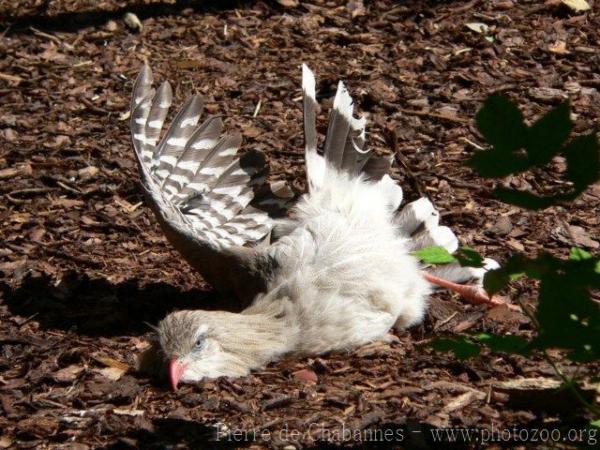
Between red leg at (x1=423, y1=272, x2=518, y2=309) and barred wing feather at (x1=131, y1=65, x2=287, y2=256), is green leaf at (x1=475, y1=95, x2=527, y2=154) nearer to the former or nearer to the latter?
red leg at (x1=423, y1=272, x2=518, y2=309)

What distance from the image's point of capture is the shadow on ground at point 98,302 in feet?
16.2

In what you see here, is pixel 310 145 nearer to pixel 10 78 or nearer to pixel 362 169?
pixel 362 169

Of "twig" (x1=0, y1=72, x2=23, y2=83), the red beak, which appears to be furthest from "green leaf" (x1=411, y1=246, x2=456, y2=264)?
"twig" (x1=0, y1=72, x2=23, y2=83)

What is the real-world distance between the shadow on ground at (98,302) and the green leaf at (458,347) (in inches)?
92.4

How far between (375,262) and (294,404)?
108cm

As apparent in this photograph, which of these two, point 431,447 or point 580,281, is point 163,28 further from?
point 580,281

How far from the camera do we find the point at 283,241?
16.2 feet

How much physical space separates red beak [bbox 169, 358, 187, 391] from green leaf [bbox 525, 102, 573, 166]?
229 cm

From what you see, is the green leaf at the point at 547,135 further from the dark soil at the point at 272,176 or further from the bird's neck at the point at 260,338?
the bird's neck at the point at 260,338

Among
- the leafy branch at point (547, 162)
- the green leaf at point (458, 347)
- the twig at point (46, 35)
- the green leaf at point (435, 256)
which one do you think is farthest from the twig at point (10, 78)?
the leafy branch at point (547, 162)

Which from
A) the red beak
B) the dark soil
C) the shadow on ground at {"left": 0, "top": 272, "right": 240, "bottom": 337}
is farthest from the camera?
the shadow on ground at {"left": 0, "top": 272, "right": 240, "bottom": 337}

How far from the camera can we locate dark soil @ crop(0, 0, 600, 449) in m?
3.93

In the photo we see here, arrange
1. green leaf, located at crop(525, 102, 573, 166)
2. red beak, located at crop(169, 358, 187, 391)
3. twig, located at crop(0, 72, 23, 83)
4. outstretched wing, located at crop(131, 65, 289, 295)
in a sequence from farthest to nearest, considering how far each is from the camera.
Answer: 1. twig, located at crop(0, 72, 23, 83)
2. outstretched wing, located at crop(131, 65, 289, 295)
3. red beak, located at crop(169, 358, 187, 391)
4. green leaf, located at crop(525, 102, 573, 166)

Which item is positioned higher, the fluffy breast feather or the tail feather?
the tail feather
